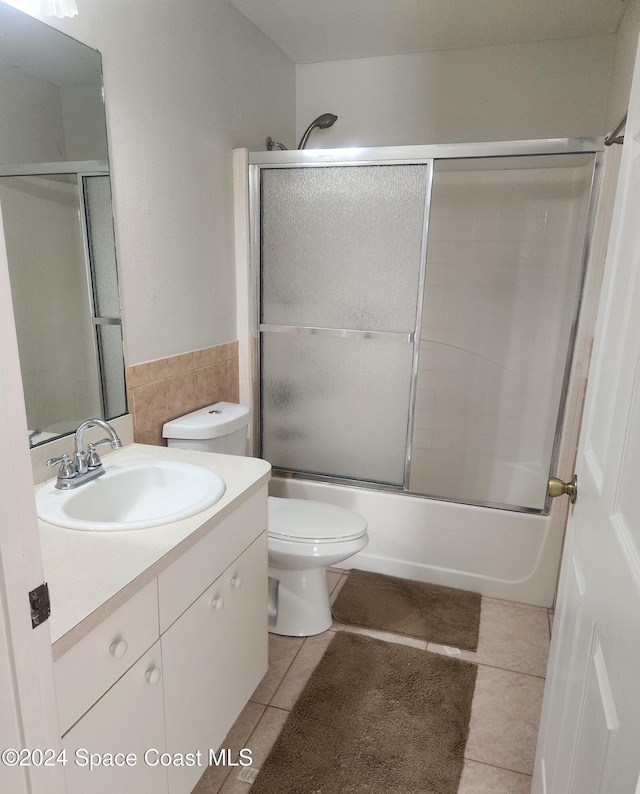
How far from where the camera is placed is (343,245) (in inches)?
91.7

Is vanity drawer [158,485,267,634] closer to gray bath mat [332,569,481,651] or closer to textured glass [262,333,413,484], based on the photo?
gray bath mat [332,569,481,651]

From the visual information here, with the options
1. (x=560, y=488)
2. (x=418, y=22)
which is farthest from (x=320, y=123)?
(x=560, y=488)

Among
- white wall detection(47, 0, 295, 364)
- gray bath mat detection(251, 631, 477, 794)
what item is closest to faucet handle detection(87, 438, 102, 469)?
white wall detection(47, 0, 295, 364)

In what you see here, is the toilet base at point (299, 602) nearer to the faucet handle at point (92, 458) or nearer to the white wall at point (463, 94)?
the faucet handle at point (92, 458)

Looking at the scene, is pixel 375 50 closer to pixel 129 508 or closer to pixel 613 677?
pixel 129 508

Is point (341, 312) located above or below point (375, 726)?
above

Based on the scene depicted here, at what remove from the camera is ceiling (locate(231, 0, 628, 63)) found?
213 centimetres

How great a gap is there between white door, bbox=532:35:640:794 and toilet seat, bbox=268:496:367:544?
85 centimetres

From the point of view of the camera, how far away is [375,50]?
8.43 feet

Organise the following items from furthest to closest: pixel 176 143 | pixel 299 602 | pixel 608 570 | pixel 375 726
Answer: pixel 299 602 < pixel 176 143 < pixel 375 726 < pixel 608 570

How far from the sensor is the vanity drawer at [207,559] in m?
1.13

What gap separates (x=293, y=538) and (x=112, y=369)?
2.77 feet

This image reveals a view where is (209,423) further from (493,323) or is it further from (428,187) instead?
(493,323)

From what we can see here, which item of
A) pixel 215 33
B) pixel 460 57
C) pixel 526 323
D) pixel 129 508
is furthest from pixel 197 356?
pixel 460 57
